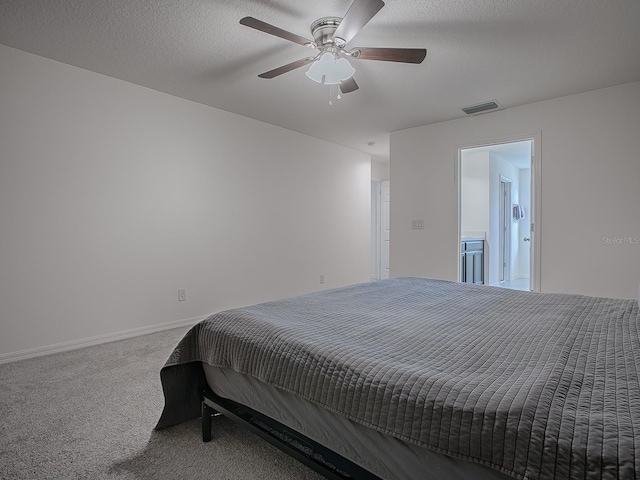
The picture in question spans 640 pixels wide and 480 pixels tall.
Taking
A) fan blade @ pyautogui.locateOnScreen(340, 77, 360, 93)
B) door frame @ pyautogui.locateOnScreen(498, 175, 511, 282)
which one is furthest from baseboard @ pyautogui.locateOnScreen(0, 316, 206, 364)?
door frame @ pyautogui.locateOnScreen(498, 175, 511, 282)

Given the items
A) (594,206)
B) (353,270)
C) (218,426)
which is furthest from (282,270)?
(594,206)

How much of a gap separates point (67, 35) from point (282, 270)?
3176 millimetres

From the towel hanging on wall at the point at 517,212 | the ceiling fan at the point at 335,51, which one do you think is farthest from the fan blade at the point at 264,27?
the towel hanging on wall at the point at 517,212

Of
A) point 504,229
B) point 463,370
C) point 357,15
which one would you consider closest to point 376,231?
point 504,229

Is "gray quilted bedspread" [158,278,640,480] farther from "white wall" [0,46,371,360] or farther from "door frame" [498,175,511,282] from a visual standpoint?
"door frame" [498,175,511,282]

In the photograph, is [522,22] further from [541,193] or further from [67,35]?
[67,35]

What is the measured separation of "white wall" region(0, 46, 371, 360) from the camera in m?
2.75

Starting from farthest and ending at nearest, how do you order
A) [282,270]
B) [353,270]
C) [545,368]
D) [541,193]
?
[353,270], [282,270], [541,193], [545,368]

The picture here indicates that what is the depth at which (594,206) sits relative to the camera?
11.3 ft

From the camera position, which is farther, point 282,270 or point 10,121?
point 282,270

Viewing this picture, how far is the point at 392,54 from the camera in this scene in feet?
7.34

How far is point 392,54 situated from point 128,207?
2.63 m

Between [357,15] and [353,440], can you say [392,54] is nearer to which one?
[357,15]

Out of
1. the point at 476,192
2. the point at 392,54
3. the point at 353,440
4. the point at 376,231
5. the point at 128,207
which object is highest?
the point at 392,54
